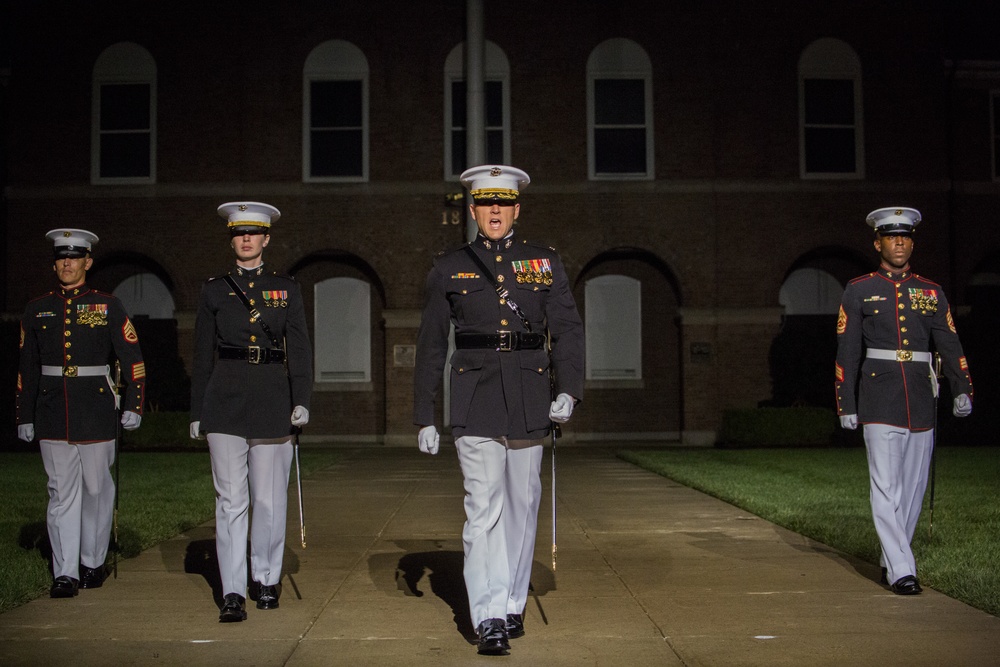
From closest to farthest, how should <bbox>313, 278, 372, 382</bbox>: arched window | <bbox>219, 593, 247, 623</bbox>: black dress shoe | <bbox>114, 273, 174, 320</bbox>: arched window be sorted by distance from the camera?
<bbox>219, 593, 247, 623</bbox>: black dress shoe
<bbox>313, 278, 372, 382</bbox>: arched window
<bbox>114, 273, 174, 320</bbox>: arched window

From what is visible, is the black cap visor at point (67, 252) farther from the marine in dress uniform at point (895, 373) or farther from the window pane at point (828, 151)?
the window pane at point (828, 151)

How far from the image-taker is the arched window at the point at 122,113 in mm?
23984

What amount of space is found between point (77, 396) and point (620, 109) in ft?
58.4

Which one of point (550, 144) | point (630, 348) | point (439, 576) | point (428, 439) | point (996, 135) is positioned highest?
point (996, 135)

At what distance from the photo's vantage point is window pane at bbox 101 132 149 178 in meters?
24.1

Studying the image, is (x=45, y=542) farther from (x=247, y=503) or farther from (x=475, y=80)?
(x=475, y=80)

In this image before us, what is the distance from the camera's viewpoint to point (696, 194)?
23.6 metres

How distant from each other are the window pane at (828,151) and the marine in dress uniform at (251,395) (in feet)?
61.8

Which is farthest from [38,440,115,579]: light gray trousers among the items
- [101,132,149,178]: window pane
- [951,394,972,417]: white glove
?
[101,132,149,178]: window pane

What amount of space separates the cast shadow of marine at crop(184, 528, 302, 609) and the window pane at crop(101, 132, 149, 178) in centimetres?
1557

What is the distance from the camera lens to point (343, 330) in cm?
2448

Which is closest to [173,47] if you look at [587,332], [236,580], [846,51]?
[587,332]

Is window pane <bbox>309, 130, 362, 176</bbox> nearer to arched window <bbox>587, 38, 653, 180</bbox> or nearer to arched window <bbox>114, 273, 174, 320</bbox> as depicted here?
arched window <bbox>114, 273, 174, 320</bbox>

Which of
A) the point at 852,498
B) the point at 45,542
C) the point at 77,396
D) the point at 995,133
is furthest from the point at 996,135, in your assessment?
the point at 77,396
